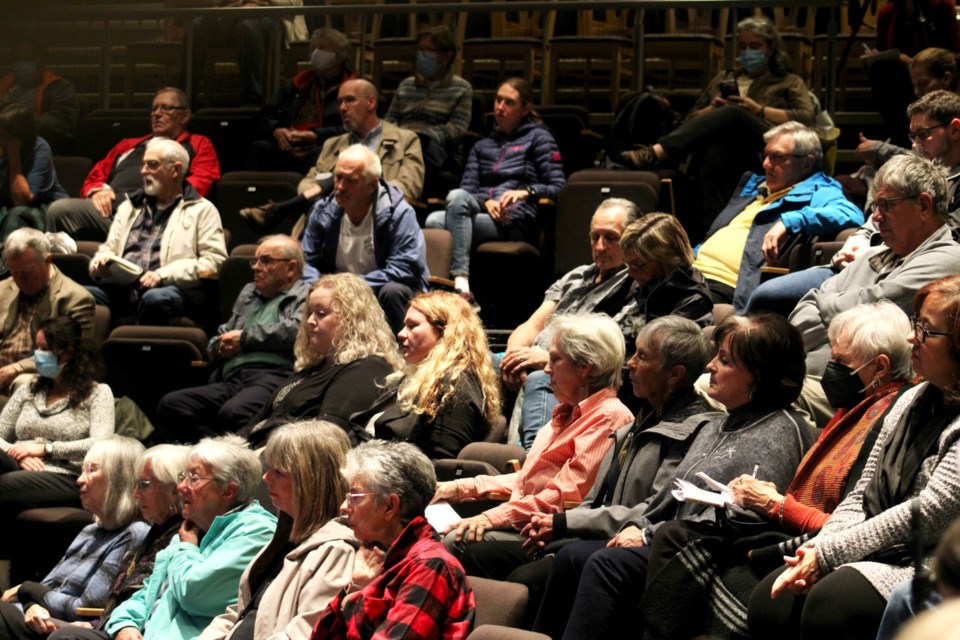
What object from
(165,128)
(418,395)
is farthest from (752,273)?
(165,128)

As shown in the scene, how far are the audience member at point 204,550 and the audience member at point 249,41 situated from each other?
4.58m

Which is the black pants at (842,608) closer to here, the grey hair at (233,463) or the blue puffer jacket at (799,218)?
the grey hair at (233,463)

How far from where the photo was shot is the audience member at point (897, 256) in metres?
3.46

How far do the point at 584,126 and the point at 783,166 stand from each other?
2346 mm

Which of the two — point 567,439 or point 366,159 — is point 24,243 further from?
point 567,439

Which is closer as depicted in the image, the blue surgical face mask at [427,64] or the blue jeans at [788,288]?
the blue jeans at [788,288]

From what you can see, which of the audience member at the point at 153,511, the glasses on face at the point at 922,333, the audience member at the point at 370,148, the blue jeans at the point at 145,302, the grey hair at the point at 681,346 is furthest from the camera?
the audience member at the point at 370,148

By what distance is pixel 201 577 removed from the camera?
11.6 feet

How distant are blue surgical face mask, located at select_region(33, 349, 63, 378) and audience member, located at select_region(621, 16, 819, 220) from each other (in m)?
2.85

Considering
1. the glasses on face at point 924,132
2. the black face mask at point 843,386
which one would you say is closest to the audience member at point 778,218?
the glasses on face at point 924,132

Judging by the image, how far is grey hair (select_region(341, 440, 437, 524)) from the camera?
9.89 ft

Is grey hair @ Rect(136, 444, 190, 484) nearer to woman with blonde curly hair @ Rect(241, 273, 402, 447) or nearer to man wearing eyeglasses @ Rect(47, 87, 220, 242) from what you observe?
woman with blonde curly hair @ Rect(241, 273, 402, 447)

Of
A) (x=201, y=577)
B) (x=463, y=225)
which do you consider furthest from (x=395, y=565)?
(x=463, y=225)

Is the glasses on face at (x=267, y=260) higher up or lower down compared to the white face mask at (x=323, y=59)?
lower down
